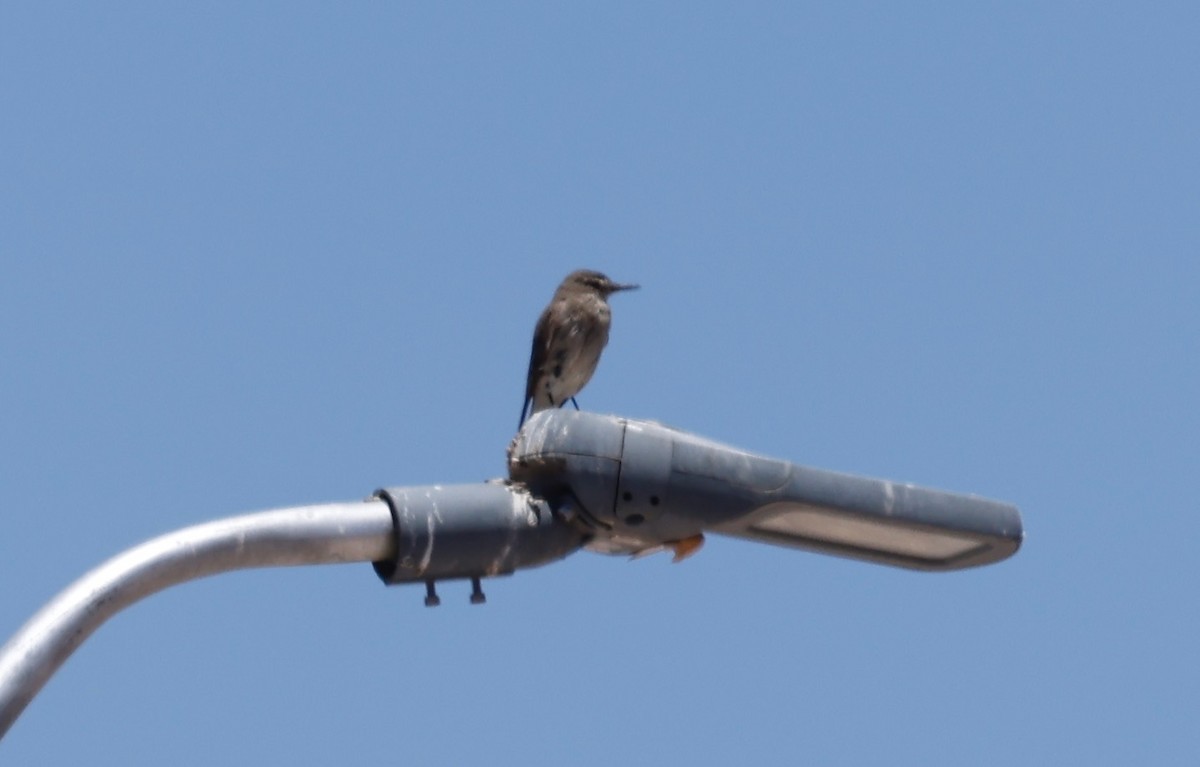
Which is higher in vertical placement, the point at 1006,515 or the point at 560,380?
the point at 560,380

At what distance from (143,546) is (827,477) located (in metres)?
2.37

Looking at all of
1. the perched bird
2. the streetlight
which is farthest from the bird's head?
the streetlight

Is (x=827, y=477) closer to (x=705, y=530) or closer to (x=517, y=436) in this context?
(x=705, y=530)

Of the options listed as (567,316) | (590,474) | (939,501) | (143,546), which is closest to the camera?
(143,546)

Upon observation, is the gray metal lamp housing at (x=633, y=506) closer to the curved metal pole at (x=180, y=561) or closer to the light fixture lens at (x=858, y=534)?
the light fixture lens at (x=858, y=534)

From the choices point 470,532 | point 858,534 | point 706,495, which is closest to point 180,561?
point 470,532

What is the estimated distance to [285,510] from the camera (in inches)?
211

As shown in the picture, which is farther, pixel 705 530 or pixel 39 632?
pixel 705 530

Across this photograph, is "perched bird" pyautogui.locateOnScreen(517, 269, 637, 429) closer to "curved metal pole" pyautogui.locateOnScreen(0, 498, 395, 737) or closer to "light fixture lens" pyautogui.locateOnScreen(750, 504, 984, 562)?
"light fixture lens" pyautogui.locateOnScreen(750, 504, 984, 562)

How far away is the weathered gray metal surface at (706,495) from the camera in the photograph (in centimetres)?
629

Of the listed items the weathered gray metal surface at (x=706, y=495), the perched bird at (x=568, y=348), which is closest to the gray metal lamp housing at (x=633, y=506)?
the weathered gray metal surface at (x=706, y=495)

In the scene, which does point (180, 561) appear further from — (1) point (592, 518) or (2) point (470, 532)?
(1) point (592, 518)

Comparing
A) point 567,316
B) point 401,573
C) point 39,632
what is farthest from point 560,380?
point 39,632

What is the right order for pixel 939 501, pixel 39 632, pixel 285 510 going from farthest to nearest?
pixel 939 501 < pixel 285 510 < pixel 39 632
